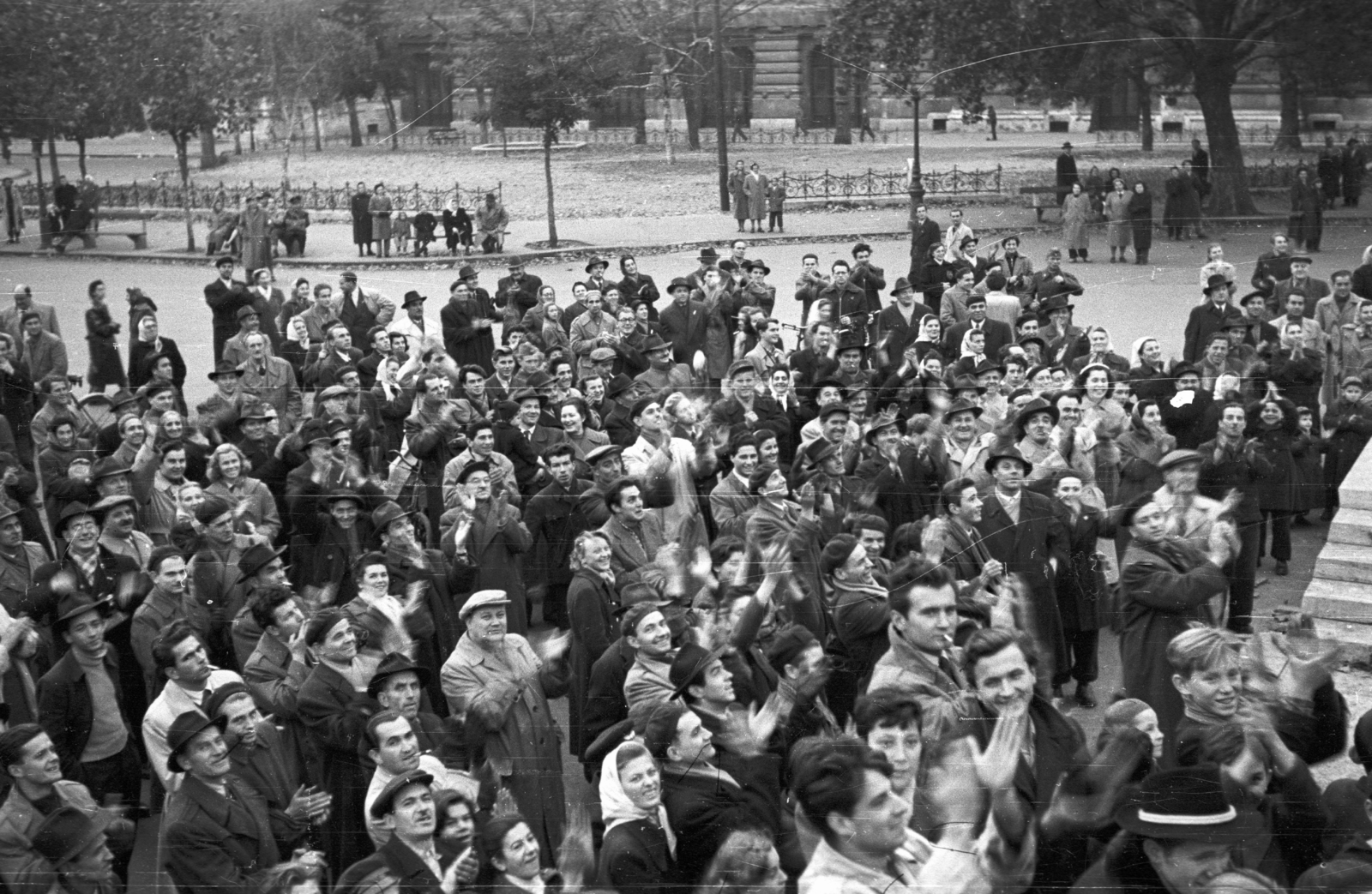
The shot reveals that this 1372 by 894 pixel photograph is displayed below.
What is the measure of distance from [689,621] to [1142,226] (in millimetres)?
12560

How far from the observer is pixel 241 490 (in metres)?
7.66

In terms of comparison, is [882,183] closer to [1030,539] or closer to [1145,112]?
[1145,112]

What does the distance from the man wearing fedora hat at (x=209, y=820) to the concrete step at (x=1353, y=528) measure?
6079 mm

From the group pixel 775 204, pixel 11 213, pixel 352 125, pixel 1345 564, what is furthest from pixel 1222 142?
pixel 11 213

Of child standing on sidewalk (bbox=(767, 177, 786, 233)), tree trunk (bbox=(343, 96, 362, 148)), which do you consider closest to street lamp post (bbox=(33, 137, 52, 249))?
tree trunk (bbox=(343, 96, 362, 148))

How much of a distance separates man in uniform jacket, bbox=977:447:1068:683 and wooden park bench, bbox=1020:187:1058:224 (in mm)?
11243

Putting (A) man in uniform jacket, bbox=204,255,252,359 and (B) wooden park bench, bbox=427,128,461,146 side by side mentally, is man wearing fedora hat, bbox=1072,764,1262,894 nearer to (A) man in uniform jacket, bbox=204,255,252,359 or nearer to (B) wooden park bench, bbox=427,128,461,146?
(A) man in uniform jacket, bbox=204,255,252,359

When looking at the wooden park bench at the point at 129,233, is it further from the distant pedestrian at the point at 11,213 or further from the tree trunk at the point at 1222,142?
the tree trunk at the point at 1222,142

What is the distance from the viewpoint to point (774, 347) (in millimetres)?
11438

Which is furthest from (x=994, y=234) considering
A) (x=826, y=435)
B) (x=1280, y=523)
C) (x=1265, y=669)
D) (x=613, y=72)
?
(x=1265, y=669)

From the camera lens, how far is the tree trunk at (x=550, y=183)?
66.1 ft

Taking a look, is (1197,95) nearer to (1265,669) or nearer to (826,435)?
(826,435)

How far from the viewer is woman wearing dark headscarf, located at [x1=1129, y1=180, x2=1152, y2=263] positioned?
16.4 m

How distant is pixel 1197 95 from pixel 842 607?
947 cm
